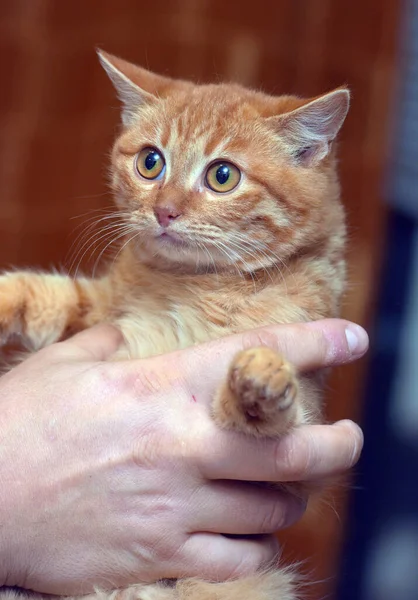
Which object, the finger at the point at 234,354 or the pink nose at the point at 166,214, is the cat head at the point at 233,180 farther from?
the finger at the point at 234,354

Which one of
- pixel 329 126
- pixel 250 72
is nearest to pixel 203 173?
pixel 329 126

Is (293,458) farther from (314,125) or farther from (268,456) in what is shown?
(314,125)

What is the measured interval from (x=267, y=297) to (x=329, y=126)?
1.28 feet

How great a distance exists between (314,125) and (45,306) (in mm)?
748

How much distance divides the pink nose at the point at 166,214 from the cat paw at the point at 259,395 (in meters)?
0.38

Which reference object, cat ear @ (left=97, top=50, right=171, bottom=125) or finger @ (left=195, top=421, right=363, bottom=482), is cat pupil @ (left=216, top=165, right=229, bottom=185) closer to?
cat ear @ (left=97, top=50, right=171, bottom=125)

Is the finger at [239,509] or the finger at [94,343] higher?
the finger at [94,343]

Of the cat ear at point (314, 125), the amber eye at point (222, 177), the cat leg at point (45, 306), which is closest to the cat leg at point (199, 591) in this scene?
the cat leg at point (45, 306)

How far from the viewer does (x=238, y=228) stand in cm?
151

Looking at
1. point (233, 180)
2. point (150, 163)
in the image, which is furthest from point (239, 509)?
point (150, 163)

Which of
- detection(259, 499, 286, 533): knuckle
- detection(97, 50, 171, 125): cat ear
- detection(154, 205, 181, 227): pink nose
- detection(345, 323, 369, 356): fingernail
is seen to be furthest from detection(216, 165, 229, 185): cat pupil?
detection(259, 499, 286, 533): knuckle

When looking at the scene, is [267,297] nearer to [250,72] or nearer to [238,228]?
[238,228]

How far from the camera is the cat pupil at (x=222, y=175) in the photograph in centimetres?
152

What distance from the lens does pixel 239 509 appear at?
133cm
